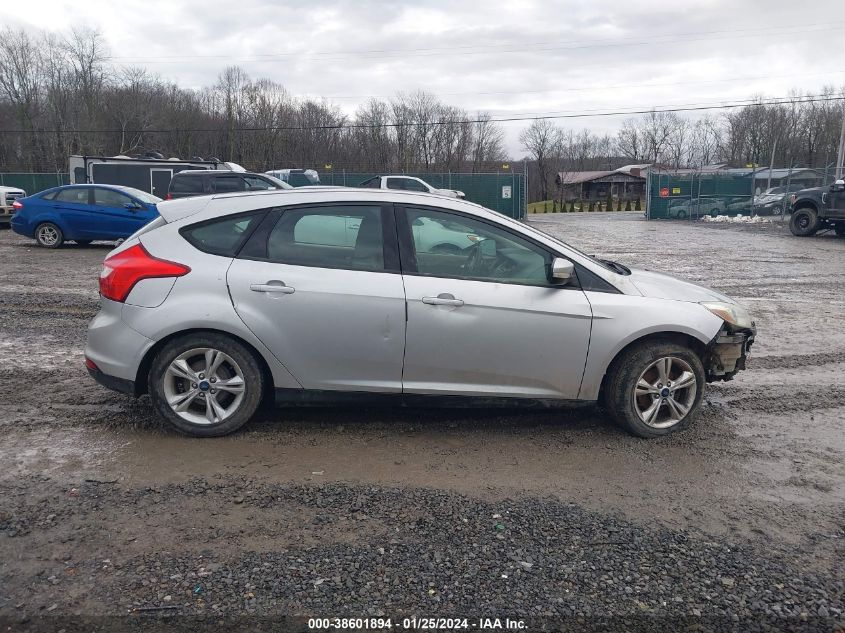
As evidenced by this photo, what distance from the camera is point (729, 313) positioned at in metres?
4.83

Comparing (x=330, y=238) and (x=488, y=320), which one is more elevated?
(x=330, y=238)

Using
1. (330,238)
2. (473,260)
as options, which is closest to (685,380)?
(473,260)

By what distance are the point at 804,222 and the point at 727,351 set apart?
66.0ft

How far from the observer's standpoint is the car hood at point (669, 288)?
479cm

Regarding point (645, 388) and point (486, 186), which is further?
point (486, 186)

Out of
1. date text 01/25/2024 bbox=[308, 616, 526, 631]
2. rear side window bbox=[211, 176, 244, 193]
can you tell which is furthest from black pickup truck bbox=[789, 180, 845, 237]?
date text 01/25/2024 bbox=[308, 616, 526, 631]

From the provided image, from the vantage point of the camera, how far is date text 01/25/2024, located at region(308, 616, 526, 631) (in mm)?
2723

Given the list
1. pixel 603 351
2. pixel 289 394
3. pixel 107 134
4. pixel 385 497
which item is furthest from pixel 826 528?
pixel 107 134

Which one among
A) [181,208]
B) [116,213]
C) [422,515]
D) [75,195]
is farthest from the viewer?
[75,195]

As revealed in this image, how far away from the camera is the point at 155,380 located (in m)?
4.48

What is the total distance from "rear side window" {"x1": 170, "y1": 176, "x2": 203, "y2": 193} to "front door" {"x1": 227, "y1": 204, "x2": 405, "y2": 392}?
1437 cm

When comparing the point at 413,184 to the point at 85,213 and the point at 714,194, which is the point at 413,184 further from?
the point at 714,194

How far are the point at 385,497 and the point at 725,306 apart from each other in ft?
9.30

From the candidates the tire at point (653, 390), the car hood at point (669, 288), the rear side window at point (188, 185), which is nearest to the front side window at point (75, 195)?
the rear side window at point (188, 185)
